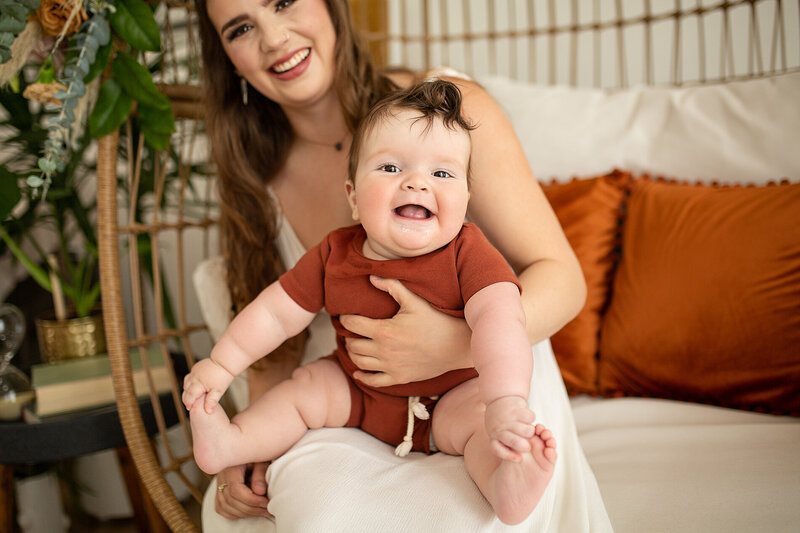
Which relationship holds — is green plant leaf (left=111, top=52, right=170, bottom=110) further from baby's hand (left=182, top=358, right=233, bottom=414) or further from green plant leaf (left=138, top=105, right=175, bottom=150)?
baby's hand (left=182, top=358, right=233, bottom=414)

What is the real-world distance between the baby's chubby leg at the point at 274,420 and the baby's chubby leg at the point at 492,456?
0.18 meters

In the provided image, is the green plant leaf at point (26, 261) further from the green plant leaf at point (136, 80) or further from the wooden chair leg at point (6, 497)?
the green plant leaf at point (136, 80)

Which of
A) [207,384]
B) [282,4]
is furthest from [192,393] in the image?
[282,4]

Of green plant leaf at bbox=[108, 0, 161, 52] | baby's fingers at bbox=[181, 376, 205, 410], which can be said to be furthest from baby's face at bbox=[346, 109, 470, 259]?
green plant leaf at bbox=[108, 0, 161, 52]

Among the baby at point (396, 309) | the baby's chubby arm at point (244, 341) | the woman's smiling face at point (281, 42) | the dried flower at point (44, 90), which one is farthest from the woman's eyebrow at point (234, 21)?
the baby's chubby arm at point (244, 341)

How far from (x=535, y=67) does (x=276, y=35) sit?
1.15 meters

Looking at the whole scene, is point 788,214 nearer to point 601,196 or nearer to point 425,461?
point 601,196

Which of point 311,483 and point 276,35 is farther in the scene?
point 276,35

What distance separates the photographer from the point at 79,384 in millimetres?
1426

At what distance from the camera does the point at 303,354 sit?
1326mm

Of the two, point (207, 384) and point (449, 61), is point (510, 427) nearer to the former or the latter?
point (207, 384)

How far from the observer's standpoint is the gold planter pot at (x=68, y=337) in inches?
65.7

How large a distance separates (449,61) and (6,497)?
1.93m

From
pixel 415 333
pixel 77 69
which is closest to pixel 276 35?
pixel 77 69
